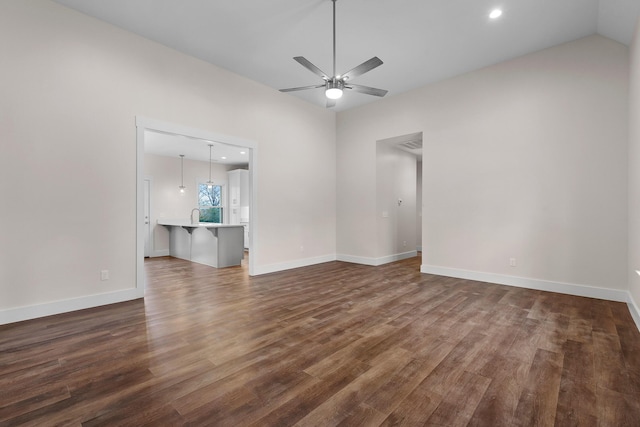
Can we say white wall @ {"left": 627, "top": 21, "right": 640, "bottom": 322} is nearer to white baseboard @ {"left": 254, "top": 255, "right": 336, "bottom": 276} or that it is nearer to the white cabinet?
white baseboard @ {"left": 254, "top": 255, "right": 336, "bottom": 276}

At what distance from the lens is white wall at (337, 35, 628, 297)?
3.72 m

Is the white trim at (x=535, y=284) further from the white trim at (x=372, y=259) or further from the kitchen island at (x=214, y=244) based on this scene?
the kitchen island at (x=214, y=244)

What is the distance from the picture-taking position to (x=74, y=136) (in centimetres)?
337

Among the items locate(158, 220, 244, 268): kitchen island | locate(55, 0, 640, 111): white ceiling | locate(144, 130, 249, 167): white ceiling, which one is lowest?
locate(158, 220, 244, 268): kitchen island

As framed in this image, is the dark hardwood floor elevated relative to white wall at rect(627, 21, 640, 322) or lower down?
lower down

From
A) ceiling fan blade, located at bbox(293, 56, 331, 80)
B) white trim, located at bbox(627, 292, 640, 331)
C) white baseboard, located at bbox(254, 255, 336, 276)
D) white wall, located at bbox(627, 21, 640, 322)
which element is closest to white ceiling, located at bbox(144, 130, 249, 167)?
white baseboard, located at bbox(254, 255, 336, 276)

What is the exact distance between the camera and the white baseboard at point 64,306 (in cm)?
298

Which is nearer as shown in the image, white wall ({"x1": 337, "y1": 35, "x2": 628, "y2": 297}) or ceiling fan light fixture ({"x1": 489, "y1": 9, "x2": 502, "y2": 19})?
ceiling fan light fixture ({"x1": 489, "y1": 9, "x2": 502, "y2": 19})

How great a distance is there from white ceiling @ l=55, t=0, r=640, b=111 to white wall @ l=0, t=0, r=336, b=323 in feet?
1.13

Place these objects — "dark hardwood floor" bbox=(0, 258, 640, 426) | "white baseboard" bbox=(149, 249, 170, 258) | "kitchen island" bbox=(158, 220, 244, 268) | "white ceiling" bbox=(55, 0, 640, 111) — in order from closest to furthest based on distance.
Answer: "dark hardwood floor" bbox=(0, 258, 640, 426)
"white ceiling" bbox=(55, 0, 640, 111)
"kitchen island" bbox=(158, 220, 244, 268)
"white baseboard" bbox=(149, 249, 170, 258)

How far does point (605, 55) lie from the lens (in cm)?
374

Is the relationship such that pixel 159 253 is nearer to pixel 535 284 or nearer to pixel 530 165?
pixel 535 284

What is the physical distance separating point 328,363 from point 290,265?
3680mm

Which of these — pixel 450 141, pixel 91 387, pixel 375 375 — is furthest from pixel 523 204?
pixel 91 387
